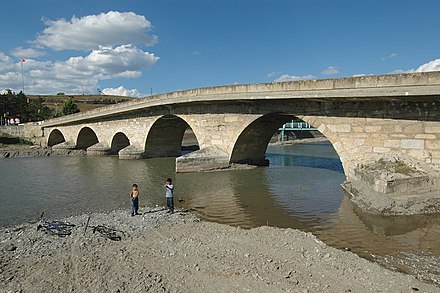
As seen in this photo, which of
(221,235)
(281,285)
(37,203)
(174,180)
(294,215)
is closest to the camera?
(281,285)

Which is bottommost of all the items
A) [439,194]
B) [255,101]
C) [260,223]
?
[260,223]

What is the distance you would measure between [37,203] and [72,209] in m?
1.98

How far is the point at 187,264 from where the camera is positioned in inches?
224

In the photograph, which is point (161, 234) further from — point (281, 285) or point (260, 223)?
point (281, 285)

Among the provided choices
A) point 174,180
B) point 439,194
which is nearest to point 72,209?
point 174,180

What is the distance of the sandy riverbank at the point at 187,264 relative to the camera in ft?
16.2

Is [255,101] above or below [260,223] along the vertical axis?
above

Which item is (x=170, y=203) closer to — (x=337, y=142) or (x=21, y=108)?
(x=337, y=142)

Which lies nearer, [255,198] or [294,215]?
[294,215]

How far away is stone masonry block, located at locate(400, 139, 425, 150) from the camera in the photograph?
33.7ft

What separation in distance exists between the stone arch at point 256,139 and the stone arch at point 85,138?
75.4 ft

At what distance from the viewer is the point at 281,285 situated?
4941 mm

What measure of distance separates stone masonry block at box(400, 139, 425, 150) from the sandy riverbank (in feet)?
20.1

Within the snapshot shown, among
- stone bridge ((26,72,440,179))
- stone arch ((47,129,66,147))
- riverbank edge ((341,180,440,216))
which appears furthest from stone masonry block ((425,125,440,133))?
stone arch ((47,129,66,147))
